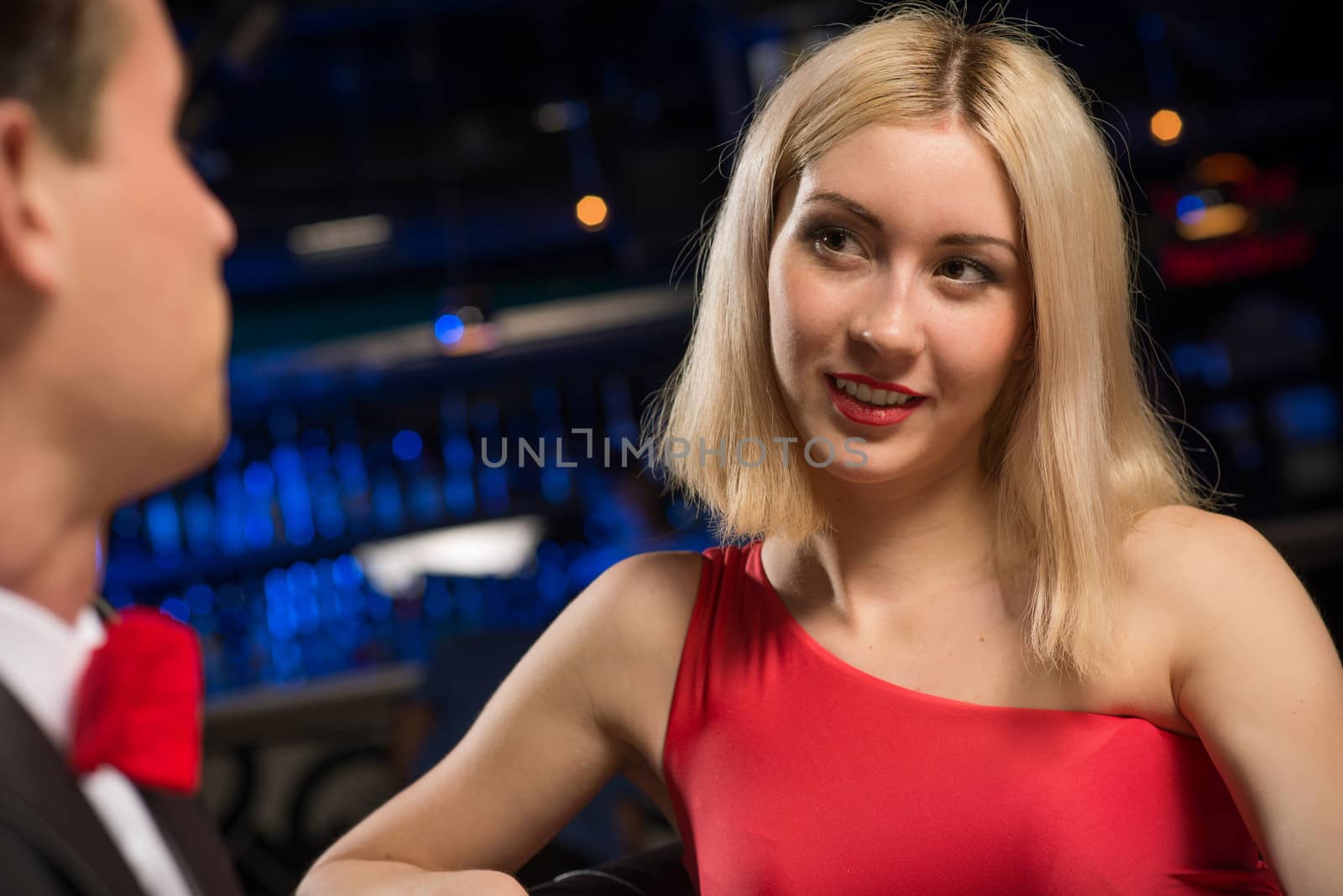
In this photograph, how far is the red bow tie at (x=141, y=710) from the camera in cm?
51

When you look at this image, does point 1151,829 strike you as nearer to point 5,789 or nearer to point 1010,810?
point 1010,810

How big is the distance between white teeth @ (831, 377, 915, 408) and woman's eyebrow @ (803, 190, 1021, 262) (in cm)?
14

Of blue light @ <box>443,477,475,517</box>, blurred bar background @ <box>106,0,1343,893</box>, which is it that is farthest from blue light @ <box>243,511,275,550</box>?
blue light @ <box>443,477,475,517</box>

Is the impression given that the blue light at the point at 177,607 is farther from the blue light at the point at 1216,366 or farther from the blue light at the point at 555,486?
the blue light at the point at 1216,366

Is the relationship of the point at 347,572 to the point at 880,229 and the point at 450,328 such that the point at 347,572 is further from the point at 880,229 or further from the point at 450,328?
the point at 880,229

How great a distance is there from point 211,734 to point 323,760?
519 millimetres

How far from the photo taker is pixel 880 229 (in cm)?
117

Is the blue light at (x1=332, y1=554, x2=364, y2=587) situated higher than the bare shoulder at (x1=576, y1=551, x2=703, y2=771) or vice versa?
the bare shoulder at (x1=576, y1=551, x2=703, y2=771)

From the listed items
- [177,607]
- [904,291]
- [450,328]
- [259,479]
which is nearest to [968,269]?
[904,291]

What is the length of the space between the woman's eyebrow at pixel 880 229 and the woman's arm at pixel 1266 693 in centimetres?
33

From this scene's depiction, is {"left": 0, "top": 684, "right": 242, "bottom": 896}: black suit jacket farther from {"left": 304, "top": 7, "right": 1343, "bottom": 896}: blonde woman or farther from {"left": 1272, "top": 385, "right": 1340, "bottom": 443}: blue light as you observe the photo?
{"left": 1272, "top": 385, "right": 1340, "bottom": 443}: blue light

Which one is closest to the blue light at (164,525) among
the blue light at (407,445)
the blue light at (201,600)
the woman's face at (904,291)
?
the blue light at (201,600)

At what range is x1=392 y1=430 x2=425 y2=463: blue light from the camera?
6.00 m

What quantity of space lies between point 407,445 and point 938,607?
4.99 metres
